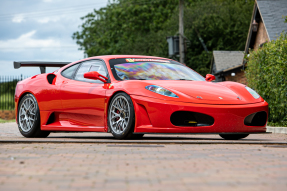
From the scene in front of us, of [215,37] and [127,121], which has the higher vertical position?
[215,37]

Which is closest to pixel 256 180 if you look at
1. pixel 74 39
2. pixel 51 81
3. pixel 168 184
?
pixel 168 184

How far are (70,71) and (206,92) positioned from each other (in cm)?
271

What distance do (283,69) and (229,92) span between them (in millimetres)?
5152

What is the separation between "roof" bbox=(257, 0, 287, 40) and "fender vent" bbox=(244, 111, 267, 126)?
18.7m

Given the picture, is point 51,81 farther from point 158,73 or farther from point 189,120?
point 189,120

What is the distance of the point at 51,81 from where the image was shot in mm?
9023

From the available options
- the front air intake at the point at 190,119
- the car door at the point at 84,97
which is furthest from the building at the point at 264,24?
the front air intake at the point at 190,119

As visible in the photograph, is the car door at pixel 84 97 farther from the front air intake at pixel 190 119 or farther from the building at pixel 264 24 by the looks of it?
the building at pixel 264 24

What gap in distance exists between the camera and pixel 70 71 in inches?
350

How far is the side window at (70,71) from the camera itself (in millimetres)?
8797

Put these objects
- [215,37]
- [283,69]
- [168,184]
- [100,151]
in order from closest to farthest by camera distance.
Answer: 1. [168,184]
2. [100,151]
3. [283,69]
4. [215,37]

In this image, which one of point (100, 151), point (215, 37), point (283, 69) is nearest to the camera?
point (100, 151)

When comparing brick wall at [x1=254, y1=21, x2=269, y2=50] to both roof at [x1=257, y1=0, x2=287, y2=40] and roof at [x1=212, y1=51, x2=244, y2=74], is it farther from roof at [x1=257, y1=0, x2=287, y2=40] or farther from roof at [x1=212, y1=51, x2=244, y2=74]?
roof at [x1=212, y1=51, x2=244, y2=74]

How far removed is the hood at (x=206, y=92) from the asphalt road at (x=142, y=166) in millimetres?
846
